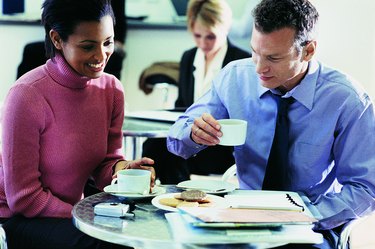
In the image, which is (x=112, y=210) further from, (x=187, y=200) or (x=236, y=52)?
(x=236, y=52)

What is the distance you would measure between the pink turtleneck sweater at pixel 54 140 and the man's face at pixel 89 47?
32 millimetres

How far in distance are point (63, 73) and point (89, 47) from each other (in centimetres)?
11

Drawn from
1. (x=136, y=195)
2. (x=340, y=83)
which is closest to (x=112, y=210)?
(x=136, y=195)

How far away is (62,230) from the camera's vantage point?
1.92 m

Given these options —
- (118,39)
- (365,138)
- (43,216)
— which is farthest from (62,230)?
(118,39)

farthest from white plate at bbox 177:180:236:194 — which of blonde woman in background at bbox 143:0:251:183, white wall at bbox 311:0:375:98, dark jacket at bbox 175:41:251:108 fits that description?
white wall at bbox 311:0:375:98

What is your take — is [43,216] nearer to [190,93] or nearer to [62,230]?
[62,230]

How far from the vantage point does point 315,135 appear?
2.06m

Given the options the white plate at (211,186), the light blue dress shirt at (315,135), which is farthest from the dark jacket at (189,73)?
the white plate at (211,186)

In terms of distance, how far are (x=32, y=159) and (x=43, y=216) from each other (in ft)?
0.57

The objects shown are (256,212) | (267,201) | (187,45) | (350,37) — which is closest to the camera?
(256,212)

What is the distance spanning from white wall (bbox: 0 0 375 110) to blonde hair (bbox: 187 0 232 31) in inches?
39.5

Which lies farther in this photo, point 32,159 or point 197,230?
point 32,159

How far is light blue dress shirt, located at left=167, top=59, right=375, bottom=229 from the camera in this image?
6.42 feet
